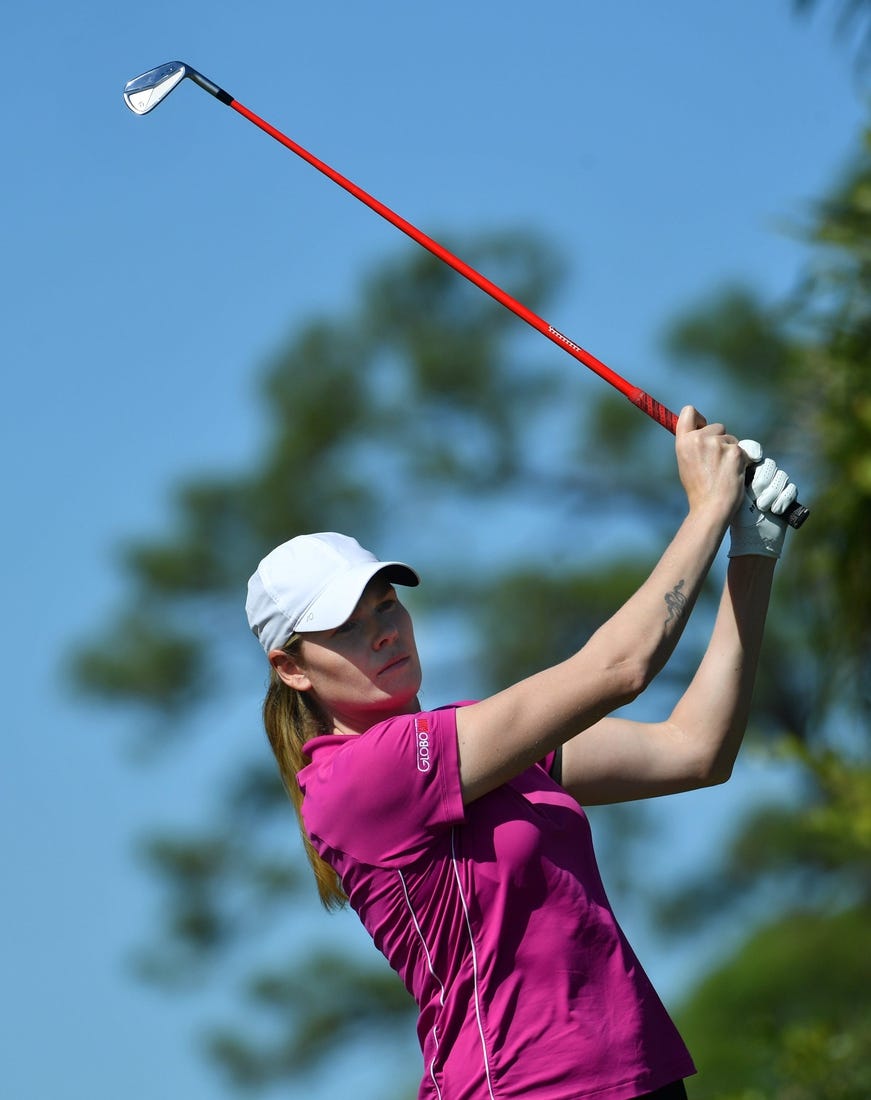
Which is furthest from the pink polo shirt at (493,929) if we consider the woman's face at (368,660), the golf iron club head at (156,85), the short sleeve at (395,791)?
the golf iron club head at (156,85)

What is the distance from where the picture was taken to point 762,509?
96.1 inches

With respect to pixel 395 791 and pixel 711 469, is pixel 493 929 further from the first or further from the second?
pixel 711 469

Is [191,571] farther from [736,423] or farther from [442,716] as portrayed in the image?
[442,716]

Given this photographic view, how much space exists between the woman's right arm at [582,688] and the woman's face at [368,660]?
0.60 ft

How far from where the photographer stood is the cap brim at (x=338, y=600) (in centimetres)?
→ 237

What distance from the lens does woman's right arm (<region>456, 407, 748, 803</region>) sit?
2180 mm

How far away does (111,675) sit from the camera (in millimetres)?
12602

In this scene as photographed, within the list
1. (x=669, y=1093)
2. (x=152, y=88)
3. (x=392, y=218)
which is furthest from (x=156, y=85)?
(x=669, y=1093)

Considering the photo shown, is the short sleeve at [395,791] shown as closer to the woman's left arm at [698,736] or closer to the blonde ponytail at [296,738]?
the blonde ponytail at [296,738]

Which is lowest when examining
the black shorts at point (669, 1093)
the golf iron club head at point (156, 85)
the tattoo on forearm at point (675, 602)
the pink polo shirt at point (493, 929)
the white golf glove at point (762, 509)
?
the black shorts at point (669, 1093)

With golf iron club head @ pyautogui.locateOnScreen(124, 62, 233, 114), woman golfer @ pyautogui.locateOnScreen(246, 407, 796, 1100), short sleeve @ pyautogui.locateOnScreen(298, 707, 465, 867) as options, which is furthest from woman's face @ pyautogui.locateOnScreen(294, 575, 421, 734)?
golf iron club head @ pyautogui.locateOnScreen(124, 62, 233, 114)

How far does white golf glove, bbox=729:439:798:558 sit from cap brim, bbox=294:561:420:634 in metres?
0.50

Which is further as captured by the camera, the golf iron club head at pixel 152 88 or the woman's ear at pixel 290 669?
the golf iron club head at pixel 152 88

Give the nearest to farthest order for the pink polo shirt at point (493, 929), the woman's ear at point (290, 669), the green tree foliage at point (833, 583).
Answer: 1. the pink polo shirt at point (493, 929)
2. the woman's ear at point (290, 669)
3. the green tree foliage at point (833, 583)
